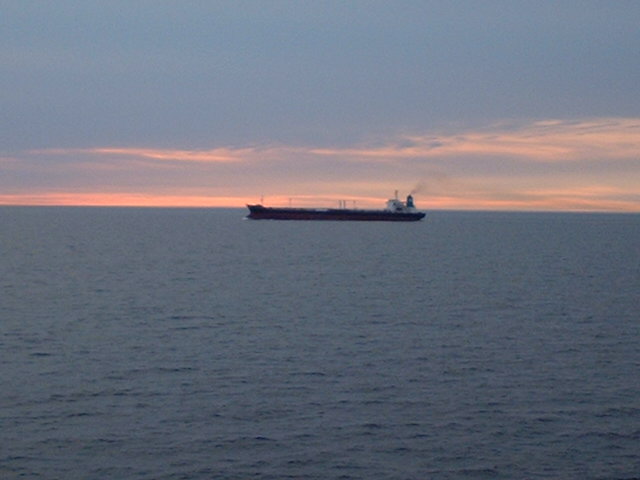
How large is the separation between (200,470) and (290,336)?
16645mm

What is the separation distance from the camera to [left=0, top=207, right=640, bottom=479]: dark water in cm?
2050

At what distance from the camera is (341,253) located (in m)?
100

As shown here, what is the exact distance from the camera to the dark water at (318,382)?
20.5 meters

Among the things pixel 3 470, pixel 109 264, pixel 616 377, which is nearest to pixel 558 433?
pixel 616 377

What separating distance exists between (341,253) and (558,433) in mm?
77960

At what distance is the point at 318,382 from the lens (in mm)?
27594

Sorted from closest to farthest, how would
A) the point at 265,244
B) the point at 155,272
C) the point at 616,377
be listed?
1. the point at 616,377
2. the point at 155,272
3. the point at 265,244

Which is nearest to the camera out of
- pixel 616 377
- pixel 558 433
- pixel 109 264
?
pixel 558 433

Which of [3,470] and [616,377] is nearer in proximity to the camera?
[3,470]

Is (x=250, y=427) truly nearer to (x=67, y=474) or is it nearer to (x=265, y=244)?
(x=67, y=474)

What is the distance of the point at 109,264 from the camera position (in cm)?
7806

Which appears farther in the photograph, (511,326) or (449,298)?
(449,298)

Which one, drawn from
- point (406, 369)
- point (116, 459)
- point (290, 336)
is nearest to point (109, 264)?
point (290, 336)

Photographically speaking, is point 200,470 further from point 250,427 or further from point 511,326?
point 511,326
